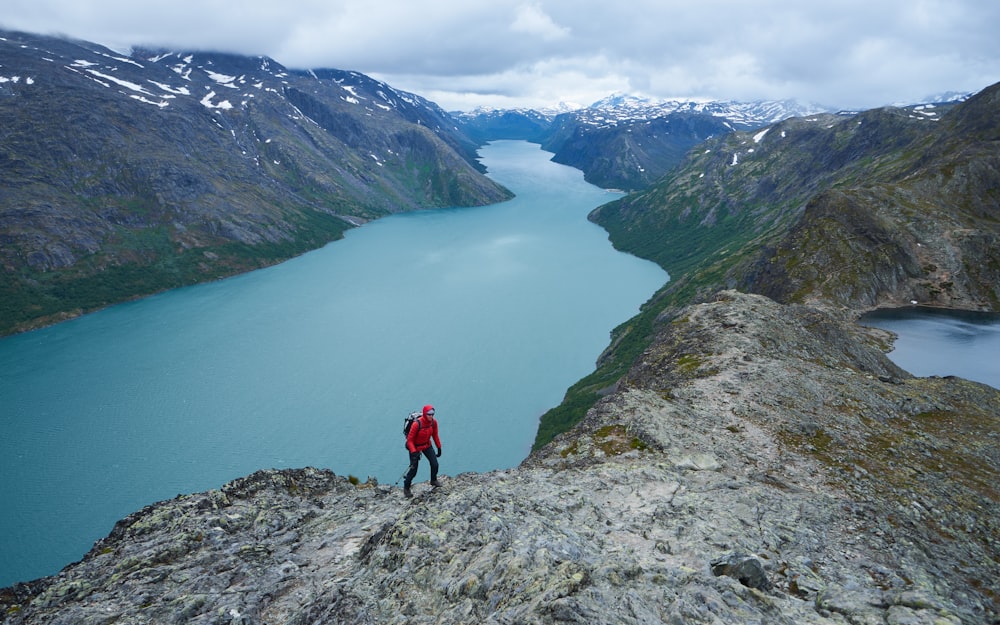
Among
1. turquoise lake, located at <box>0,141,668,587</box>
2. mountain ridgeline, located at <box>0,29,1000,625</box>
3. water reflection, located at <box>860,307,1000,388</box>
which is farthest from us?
turquoise lake, located at <box>0,141,668,587</box>

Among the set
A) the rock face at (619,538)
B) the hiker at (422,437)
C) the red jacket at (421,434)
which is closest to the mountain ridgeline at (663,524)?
the rock face at (619,538)

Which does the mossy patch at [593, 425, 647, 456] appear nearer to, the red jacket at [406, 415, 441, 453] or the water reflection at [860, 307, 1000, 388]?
the red jacket at [406, 415, 441, 453]

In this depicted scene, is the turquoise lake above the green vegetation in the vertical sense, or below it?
below

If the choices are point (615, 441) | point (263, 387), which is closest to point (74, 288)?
point (263, 387)

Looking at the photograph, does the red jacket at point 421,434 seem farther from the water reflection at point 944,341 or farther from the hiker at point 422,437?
the water reflection at point 944,341

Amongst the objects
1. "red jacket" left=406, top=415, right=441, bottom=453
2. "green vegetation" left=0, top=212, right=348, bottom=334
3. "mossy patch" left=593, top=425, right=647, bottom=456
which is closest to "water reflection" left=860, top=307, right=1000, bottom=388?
"mossy patch" left=593, top=425, right=647, bottom=456

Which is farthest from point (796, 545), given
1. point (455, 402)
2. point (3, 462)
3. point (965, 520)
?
→ point (3, 462)

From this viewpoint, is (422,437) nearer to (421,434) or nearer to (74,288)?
(421,434)
